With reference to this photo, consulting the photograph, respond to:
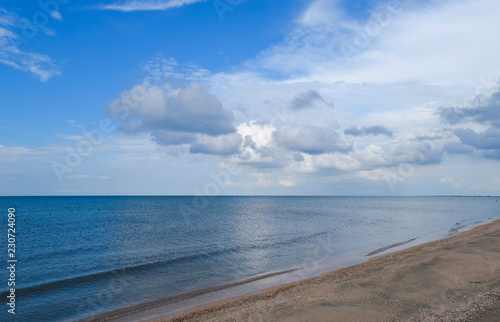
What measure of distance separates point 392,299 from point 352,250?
2264 cm

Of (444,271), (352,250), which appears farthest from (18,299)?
(352,250)

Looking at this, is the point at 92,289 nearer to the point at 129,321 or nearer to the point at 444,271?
the point at 129,321

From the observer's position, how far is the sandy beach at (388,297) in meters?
13.3

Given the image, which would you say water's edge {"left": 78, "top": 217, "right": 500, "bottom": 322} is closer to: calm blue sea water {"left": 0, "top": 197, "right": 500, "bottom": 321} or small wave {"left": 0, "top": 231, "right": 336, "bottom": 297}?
calm blue sea water {"left": 0, "top": 197, "right": 500, "bottom": 321}

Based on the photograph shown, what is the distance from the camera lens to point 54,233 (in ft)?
169

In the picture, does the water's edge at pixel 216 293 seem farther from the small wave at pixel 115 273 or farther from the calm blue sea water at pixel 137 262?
the small wave at pixel 115 273

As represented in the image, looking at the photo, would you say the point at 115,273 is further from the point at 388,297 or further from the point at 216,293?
the point at 388,297

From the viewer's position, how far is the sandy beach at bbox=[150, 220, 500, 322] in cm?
1330

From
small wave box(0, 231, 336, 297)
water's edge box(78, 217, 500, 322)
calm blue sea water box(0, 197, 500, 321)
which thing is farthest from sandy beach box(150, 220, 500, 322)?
small wave box(0, 231, 336, 297)

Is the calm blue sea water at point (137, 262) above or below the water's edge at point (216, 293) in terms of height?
A: above

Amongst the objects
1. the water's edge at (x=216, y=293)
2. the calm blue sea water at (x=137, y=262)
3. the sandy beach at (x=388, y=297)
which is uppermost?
the sandy beach at (x=388, y=297)

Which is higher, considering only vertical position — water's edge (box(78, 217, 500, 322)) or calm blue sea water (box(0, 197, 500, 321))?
calm blue sea water (box(0, 197, 500, 321))

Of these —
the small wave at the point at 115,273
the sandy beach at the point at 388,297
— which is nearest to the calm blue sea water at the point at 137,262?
the small wave at the point at 115,273

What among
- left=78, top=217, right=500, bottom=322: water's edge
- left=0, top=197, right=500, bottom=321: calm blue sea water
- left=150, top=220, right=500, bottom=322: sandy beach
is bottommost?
left=78, top=217, right=500, bottom=322: water's edge
